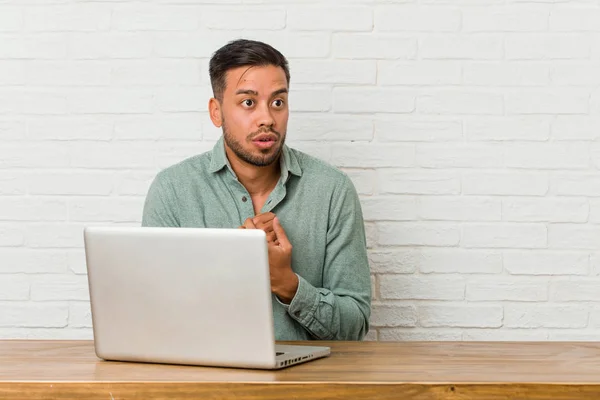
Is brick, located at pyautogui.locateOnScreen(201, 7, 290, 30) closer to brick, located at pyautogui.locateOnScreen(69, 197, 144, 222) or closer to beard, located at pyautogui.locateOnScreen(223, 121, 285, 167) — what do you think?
beard, located at pyautogui.locateOnScreen(223, 121, 285, 167)

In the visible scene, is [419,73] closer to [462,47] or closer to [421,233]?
[462,47]

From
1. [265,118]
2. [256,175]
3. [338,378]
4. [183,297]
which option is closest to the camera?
[338,378]

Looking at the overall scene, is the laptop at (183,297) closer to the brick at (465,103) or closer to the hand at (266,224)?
the hand at (266,224)

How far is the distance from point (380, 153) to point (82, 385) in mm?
1432

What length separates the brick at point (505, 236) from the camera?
2.64 m

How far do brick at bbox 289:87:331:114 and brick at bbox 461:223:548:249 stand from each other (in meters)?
0.57

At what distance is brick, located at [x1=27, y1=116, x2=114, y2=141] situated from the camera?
8.70ft

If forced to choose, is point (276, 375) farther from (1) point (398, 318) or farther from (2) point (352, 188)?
(1) point (398, 318)

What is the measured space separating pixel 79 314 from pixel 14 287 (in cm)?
22

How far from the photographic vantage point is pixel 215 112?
2.46m

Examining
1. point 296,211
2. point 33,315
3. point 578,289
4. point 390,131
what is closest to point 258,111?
point 296,211

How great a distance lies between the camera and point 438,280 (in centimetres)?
265

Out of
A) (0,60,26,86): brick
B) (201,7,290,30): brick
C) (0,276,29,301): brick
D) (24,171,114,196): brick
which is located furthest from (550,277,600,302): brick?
(0,60,26,86): brick

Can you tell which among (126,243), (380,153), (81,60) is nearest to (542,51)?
(380,153)
